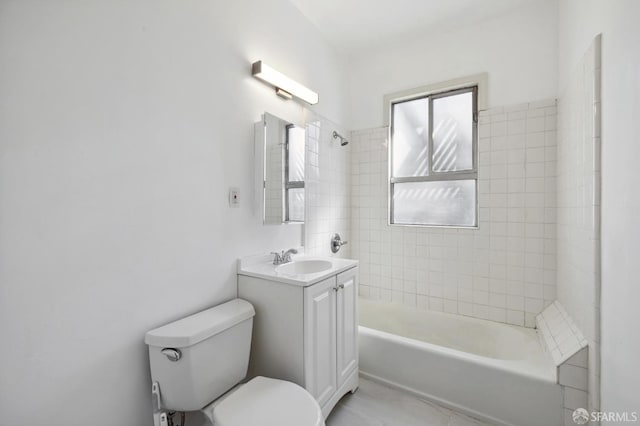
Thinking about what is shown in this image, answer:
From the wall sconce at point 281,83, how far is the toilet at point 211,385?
1.42m

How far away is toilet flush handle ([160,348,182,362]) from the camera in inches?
43.5

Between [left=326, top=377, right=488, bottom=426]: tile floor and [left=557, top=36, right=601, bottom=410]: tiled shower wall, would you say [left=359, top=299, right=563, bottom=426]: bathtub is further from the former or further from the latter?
[left=557, top=36, right=601, bottom=410]: tiled shower wall

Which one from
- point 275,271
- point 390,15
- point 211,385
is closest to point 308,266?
point 275,271

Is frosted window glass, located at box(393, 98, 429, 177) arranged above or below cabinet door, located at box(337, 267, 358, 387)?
above

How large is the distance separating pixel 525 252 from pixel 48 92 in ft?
9.39

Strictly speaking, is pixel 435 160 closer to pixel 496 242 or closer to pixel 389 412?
pixel 496 242

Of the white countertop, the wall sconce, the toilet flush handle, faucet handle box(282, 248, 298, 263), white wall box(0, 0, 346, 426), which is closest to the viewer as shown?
white wall box(0, 0, 346, 426)

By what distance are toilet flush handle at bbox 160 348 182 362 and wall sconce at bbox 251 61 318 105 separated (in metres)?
1.53

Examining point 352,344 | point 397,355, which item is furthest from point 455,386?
point 352,344

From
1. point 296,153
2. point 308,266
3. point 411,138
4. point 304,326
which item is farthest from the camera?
point 411,138

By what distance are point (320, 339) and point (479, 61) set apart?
248cm

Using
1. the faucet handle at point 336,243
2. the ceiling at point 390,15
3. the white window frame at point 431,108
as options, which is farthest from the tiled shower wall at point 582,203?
the faucet handle at point 336,243

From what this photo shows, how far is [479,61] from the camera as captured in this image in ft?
7.57

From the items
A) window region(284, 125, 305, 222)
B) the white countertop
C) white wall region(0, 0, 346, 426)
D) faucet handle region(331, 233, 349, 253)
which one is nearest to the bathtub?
the white countertop
